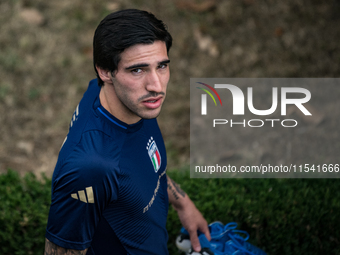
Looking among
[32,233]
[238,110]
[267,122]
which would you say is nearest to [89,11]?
[238,110]

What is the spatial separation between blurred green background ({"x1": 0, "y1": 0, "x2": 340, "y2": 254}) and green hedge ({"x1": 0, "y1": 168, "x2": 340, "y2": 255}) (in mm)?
1268

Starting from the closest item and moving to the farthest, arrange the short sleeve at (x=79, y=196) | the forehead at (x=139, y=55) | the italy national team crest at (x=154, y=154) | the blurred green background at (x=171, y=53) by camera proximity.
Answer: the short sleeve at (x=79, y=196), the forehead at (x=139, y=55), the italy national team crest at (x=154, y=154), the blurred green background at (x=171, y=53)

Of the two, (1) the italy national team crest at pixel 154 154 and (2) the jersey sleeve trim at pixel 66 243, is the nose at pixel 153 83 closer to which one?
(1) the italy national team crest at pixel 154 154

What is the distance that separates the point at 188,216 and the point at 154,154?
2.20 ft

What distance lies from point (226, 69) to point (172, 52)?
35.9 inches

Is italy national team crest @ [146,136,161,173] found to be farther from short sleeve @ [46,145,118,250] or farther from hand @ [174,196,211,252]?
hand @ [174,196,211,252]

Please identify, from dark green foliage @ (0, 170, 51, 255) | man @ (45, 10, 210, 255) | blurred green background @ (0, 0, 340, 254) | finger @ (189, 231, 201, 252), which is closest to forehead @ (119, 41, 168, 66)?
man @ (45, 10, 210, 255)

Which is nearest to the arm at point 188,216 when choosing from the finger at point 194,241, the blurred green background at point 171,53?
the finger at point 194,241

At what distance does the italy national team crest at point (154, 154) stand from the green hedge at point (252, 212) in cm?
95

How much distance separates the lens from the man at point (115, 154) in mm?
1815

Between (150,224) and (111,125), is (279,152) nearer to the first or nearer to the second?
(150,224)

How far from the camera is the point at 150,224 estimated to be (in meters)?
2.23

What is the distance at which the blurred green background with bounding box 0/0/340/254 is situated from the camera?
518 cm

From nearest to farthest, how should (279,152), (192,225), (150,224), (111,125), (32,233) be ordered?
1. (111,125)
2. (150,224)
3. (192,225)
4. (32,233)
5. (279,152)
